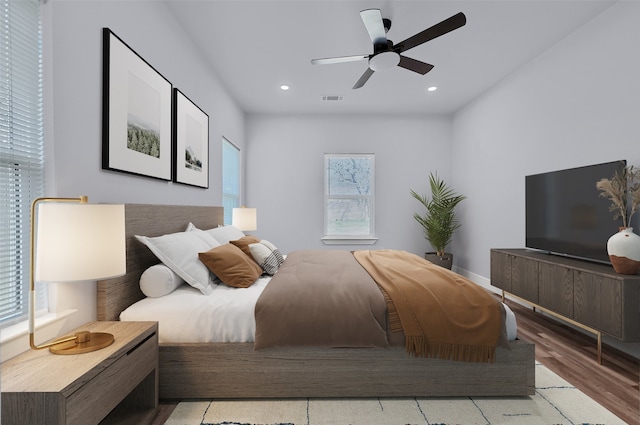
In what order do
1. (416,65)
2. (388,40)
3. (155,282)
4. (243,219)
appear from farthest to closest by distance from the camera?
(243,219) < (416,65) < (388,40) < (155,282)

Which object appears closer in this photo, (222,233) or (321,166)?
(222,233)

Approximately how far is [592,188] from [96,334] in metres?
3.62

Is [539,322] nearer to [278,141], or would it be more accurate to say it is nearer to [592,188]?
[592,188]

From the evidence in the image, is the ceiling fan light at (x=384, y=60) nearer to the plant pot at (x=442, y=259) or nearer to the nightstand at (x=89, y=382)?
the nightstand at (x=89, y=382)

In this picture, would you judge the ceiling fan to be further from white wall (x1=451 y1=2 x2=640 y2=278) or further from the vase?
the vase

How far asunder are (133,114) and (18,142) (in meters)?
0.84

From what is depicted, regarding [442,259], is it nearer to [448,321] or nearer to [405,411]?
[448,321]

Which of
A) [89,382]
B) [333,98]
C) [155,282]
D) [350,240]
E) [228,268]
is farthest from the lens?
[350,240]

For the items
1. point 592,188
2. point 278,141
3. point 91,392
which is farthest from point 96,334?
point 278,141

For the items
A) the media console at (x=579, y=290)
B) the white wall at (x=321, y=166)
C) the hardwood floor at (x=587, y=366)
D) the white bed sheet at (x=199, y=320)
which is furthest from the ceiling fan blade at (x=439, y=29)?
the white wall at (x=321, y=166)

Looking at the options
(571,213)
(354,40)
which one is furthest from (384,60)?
(571,213)

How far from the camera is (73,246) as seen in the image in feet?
4.00

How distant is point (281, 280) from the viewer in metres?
2.12

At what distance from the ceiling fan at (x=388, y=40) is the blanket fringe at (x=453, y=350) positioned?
209 cm
